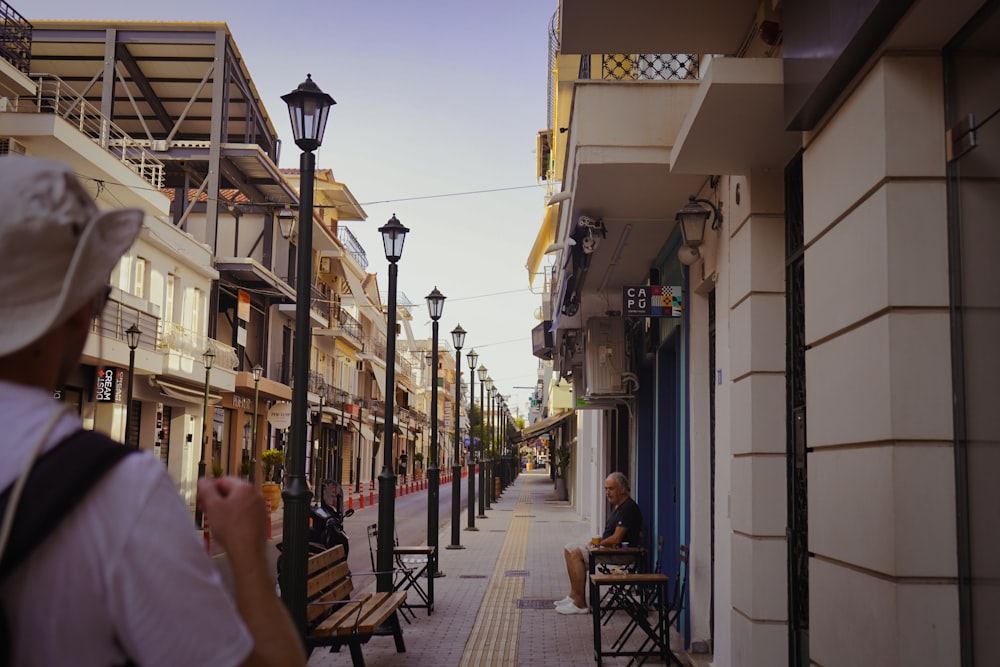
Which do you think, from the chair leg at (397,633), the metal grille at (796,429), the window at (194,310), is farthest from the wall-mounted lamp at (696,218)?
the window at (194,310)

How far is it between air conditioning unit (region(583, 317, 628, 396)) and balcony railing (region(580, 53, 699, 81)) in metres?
7.22

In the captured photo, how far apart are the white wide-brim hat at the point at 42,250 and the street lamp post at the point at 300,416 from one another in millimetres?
5133

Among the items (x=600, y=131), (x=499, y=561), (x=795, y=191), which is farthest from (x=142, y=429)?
(x=795, y=191)

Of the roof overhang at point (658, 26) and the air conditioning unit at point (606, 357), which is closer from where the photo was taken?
the roof overhang at point (658, 26)

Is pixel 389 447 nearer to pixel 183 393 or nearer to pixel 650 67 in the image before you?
pixel 650 67

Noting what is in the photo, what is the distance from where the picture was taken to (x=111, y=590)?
1293mm

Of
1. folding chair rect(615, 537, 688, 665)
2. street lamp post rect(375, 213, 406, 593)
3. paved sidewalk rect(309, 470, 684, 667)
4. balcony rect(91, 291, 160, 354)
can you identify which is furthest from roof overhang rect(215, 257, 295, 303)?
folding chair rect(615, 537, 688, 665)

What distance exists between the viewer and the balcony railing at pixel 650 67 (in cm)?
889

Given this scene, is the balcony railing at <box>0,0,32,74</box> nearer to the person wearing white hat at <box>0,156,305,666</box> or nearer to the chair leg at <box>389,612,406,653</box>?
the chair leg at <box>389,612,406,653</box>

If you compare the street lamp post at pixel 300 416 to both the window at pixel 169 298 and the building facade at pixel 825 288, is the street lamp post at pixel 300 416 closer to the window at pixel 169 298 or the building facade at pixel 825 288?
the building facade at pixel 825 288

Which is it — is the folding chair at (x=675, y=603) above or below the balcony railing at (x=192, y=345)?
below

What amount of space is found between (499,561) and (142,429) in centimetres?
1520

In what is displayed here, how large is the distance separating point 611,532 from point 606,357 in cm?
423

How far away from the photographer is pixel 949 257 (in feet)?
13.9
